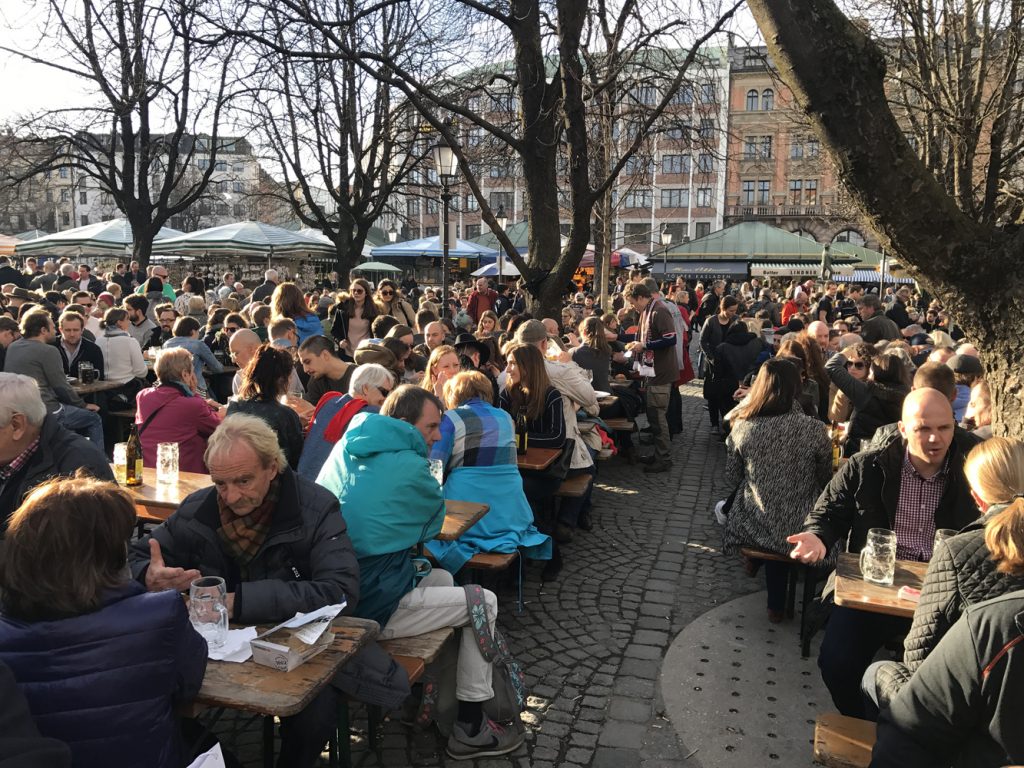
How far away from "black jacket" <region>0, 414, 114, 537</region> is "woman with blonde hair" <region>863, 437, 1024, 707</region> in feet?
10.7

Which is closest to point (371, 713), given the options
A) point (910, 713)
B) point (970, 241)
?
point (910, 713)

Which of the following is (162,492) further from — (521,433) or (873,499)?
(873,499)

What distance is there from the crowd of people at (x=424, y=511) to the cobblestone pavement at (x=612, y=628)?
25 cm

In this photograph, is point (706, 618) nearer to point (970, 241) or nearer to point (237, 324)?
point (970, 241)

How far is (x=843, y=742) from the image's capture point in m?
2.83

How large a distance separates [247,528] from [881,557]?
252 cm

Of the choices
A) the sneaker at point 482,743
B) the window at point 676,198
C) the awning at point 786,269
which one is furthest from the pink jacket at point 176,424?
the window at point 676,198

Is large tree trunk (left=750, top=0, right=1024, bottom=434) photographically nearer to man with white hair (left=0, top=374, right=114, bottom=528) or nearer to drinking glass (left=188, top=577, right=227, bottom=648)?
drinking glass (left=188, top=577, right=227, bottom=648)

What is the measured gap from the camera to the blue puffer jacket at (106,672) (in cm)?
209

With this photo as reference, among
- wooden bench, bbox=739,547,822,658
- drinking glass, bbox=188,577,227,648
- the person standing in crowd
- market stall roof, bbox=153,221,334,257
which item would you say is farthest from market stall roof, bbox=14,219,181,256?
drinking glass, bbox=188,577,227,648

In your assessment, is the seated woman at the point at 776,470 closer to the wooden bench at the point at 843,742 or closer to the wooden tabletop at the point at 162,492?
the wooden bench at the point at 843,742

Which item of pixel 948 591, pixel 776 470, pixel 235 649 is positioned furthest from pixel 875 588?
pixel 235 649

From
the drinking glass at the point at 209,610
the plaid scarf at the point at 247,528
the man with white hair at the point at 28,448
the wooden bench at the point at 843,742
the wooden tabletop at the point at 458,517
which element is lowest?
the wooden bench at the point at 843,742

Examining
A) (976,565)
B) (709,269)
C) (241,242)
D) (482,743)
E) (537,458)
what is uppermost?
(241,242)
